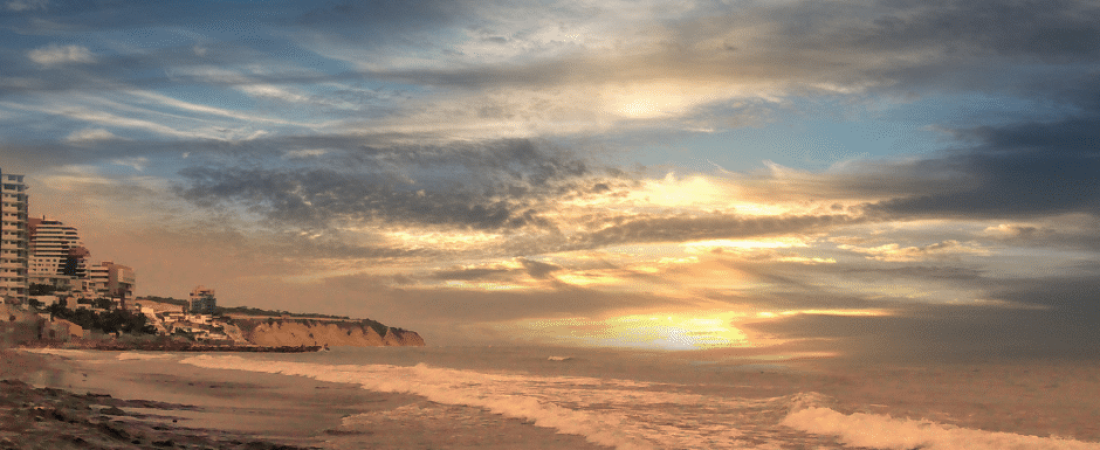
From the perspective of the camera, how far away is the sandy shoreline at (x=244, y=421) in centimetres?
1590

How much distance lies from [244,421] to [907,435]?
1899 cm

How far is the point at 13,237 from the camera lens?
632ft

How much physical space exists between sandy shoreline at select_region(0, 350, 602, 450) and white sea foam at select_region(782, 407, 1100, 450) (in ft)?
25.9

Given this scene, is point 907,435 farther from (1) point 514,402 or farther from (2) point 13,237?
(2) point 13,237

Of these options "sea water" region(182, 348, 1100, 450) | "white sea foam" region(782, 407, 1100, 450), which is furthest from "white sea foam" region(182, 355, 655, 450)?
"white sea foam" region(782, 407, 1100, 450)

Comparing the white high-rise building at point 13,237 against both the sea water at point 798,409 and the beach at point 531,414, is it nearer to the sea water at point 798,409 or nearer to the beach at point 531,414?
the beach at point 531,414

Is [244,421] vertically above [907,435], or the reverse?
[244,421]

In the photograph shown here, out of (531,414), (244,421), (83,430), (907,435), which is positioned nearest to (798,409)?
(907,435)

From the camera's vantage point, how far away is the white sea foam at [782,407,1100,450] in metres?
19.0

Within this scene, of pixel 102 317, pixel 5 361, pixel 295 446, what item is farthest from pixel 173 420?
pixel 102 317

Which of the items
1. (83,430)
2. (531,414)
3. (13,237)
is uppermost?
(13,237)

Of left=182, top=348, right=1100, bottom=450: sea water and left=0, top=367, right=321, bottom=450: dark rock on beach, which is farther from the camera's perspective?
left=182, top=348, right=1100, bottom=450: sea water

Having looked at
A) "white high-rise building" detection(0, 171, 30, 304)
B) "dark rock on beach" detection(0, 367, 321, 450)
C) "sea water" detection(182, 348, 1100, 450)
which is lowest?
"sea water" detection(182, 348, 1100, 450)

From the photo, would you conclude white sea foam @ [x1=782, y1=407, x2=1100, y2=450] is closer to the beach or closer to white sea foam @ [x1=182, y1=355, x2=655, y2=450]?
the beach
